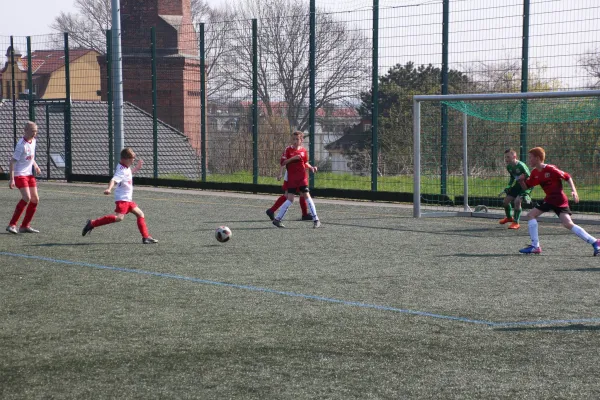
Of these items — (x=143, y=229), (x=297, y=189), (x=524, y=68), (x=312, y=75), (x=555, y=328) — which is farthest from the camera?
(x=312, y=75)

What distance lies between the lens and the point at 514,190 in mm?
13969

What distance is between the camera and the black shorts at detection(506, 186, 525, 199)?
13930mm

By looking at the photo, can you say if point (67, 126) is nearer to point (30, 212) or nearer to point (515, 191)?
point (30, 212)

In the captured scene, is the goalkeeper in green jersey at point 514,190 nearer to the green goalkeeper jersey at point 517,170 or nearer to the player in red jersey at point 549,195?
the green goalkeeper jersey at point 517,170

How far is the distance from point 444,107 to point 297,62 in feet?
12.5

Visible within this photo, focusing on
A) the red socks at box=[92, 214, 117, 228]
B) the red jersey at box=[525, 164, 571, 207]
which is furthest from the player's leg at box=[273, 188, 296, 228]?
the red jersey at box=[525, 164, 571, 207]

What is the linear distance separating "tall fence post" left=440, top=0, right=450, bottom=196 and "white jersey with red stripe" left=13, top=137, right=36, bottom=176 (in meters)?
7.93

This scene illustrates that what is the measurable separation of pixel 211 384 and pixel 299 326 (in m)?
1.62

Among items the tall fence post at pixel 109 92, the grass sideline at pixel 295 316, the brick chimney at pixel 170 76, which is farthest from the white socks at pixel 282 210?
the tall fence post at pixel 109 92

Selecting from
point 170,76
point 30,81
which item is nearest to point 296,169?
point 170,76

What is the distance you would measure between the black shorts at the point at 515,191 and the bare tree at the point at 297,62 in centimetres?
535

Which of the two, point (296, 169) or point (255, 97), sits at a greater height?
point (255, 97)

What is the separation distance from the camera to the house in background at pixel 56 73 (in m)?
24.6

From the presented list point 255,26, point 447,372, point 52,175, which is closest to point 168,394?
point 447,372
